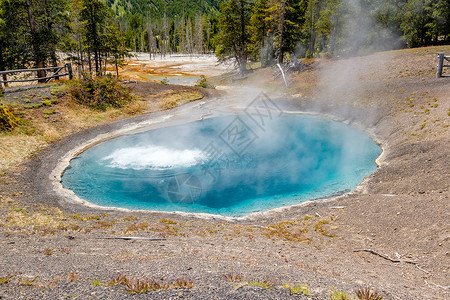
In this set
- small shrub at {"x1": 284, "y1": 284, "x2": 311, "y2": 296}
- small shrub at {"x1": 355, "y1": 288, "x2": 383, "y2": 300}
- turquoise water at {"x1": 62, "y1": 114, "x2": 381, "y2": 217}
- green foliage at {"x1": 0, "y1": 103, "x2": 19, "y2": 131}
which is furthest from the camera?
green foliage at {"x1": 0, "y1": 103, "x2": 19, "y2": 131}

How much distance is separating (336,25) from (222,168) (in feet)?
117

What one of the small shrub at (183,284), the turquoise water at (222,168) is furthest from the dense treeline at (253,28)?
the small shrub at (183,284)

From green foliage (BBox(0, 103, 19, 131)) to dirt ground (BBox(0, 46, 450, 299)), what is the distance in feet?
9.08

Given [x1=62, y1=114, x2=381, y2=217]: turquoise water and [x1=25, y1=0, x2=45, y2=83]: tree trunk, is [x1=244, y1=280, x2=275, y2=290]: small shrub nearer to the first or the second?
[x1=62, y1=114, x2=381, y2=217]: turquoise water

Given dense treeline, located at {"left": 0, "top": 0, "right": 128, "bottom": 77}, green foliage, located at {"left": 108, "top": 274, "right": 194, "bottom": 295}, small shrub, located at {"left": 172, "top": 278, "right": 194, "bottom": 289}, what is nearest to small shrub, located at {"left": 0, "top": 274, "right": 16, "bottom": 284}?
green foliage, located at {"left": 108, "top": 274, "right": 194, "bottom": 295}

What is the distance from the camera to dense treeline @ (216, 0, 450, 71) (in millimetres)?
36438

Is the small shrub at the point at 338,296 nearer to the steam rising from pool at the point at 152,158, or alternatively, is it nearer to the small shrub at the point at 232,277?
the small shrub at the point at 232,277

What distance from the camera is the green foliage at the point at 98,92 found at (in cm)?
2734

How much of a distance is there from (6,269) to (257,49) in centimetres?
4958

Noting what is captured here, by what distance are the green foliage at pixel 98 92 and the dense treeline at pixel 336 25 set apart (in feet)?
74.6

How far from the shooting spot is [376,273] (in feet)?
24.9

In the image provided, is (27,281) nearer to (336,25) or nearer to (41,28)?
(41,28)

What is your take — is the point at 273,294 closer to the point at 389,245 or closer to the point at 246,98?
the point at 389,245

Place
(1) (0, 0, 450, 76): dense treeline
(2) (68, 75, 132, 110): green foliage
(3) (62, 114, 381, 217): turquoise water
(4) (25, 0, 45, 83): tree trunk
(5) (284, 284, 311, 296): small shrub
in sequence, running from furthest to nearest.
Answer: (1) (0, 0, 450, 76): dense treeline
(2) (68, 75, 132, 110): green foliage
(4) (25, 0, 45, 83): tree trunk
(3) (62, 114, 381, 217): turquoise water
(5) (284, 284, 311, 296): small shrub
